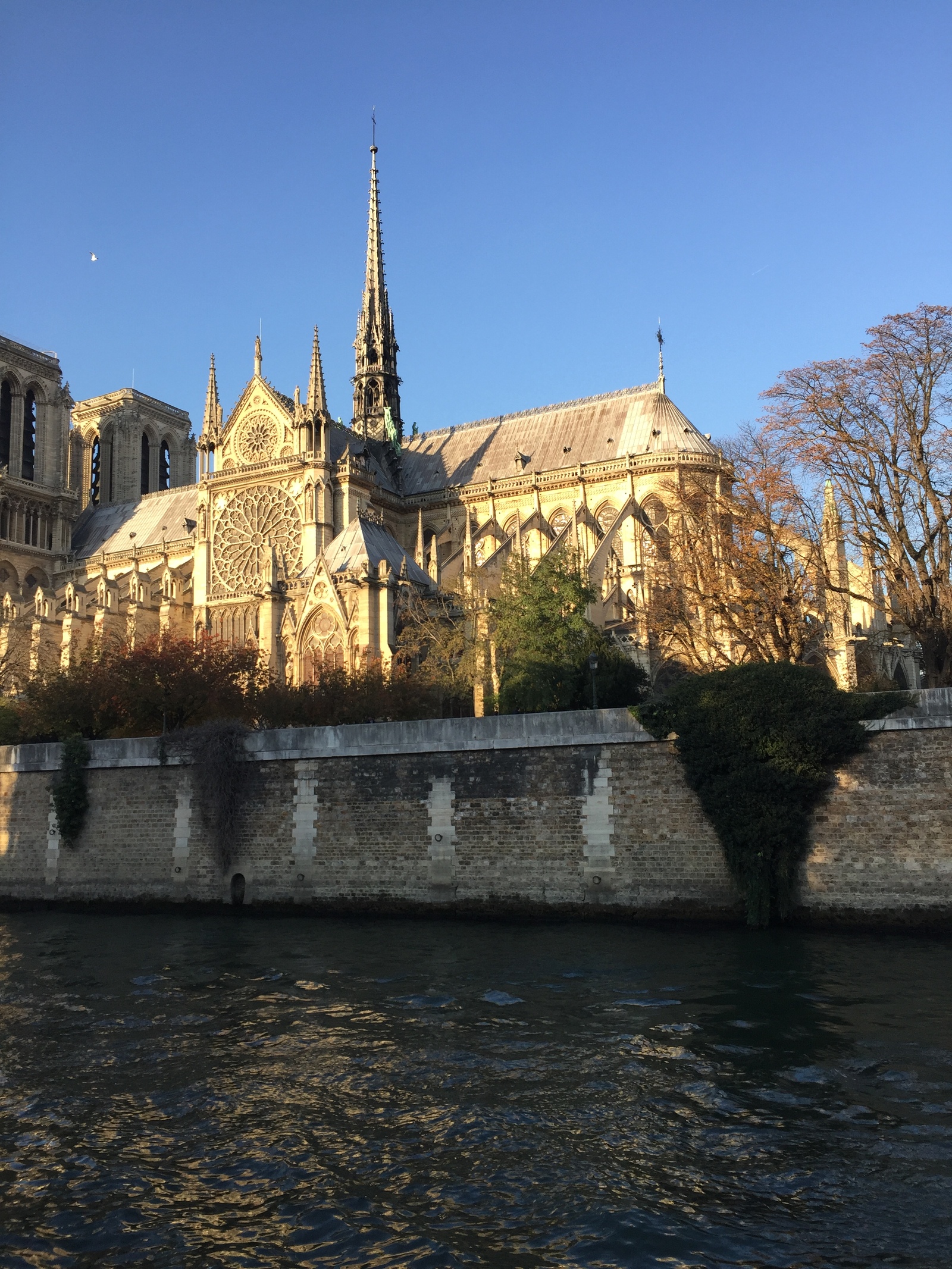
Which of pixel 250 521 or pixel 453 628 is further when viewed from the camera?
pixel 250 521

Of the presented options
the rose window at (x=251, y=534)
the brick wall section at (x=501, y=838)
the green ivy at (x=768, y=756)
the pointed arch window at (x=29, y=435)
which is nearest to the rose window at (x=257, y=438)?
the rose window at (x=251, y=534)

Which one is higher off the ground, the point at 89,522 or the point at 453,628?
the point at 89,522

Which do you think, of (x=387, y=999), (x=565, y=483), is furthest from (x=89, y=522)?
(x=387, y=999)

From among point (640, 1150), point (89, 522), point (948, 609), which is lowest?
point (640, 1150)

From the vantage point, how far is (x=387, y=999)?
487 inches

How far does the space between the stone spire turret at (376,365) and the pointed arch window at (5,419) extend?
21.1 metres

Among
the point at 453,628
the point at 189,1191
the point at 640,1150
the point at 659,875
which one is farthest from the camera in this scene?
the point at 453,628

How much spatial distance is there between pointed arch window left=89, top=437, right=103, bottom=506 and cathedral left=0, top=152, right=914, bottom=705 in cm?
965

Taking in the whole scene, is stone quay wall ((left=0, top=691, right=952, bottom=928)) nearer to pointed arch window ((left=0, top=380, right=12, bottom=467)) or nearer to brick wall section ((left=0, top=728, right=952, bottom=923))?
brick wall section ((left=0, top=728, right=952, bottom=923))

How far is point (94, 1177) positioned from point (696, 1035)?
18.7 ft

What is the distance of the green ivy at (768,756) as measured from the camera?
53.2ft

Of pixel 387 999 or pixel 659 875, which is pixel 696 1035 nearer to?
pixel 387 999

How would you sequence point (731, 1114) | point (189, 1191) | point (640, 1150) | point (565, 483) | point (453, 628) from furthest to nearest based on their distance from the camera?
point (565, 483) → point (453, 628) → point (731, 1114) → point (640, 1150) → point (189, 1191)

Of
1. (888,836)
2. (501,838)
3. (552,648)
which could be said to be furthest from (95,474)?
(888,836)
